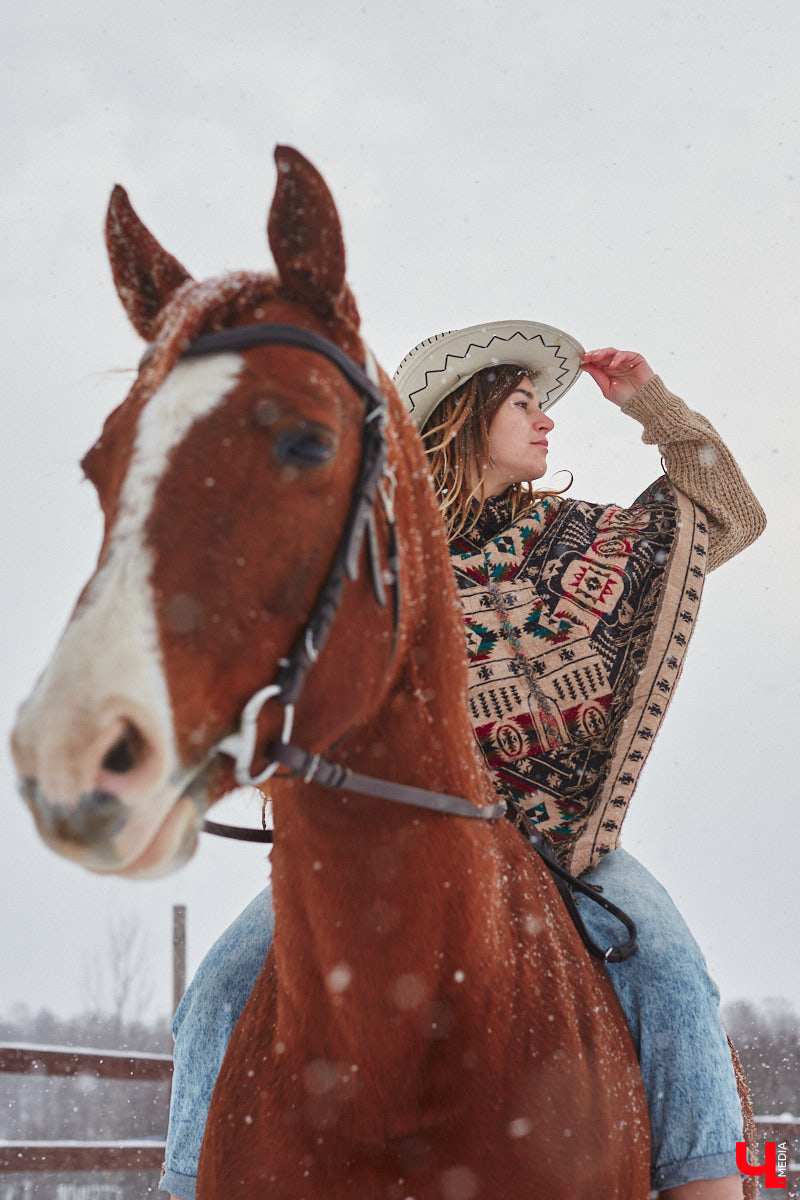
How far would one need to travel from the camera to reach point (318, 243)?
166 cm

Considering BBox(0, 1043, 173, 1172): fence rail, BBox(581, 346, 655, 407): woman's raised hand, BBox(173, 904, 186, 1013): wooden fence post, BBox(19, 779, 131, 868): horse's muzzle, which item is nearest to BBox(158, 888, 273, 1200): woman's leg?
BBox(19, 779, 131, 868): horse's muzzle

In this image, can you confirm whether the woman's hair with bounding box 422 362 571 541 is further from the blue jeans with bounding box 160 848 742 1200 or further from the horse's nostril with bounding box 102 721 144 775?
the horse's nostril with bounding box 102 721 144 775

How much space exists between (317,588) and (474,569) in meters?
1.59

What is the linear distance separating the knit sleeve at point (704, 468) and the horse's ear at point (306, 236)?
6.01 ft

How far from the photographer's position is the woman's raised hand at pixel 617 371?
3.34 meters

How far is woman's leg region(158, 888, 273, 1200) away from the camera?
245 centimetres

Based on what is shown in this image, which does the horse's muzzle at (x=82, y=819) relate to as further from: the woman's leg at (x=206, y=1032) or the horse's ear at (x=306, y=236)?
the woman's leg at (x=206, y=1032)

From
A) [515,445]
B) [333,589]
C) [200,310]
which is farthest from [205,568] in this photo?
→ [515,445]

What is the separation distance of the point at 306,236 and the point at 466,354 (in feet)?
5.50

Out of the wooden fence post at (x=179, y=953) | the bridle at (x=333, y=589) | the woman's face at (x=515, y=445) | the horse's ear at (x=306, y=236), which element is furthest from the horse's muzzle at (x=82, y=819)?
the wooden fence post at (x=179, y=953)

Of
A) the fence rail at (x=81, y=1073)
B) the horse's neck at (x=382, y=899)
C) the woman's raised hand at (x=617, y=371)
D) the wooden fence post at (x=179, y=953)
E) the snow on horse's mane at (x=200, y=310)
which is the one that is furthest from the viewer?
the wooden fence post at (x=179, y=953)

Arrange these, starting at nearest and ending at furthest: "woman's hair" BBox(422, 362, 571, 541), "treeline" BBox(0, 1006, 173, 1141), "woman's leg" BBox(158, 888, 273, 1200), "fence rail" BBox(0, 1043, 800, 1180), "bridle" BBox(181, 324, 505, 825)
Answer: "bridle" BBox(181, 324, 505, 825), "woman's leg" BBox(158, 888, 273, 1200), "woman's hair" BBox(422, 362, 571, 541), "fence rail" BBox(0, 1043, 800, 1180), "treeline" BBox(0, 1006, 173, 1141)

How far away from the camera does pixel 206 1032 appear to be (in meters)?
2.46

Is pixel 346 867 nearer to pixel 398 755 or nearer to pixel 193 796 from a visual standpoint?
pixel 398 755
